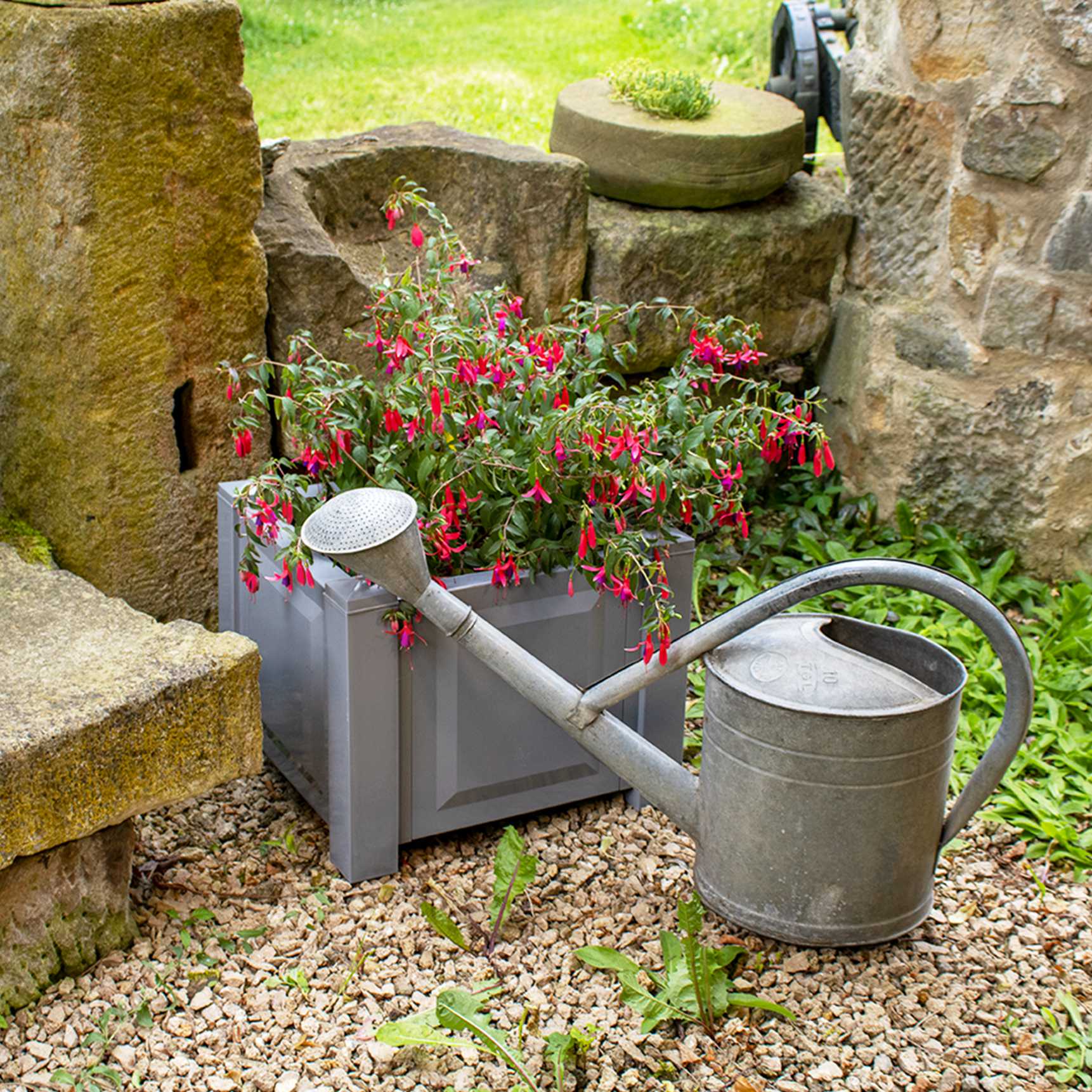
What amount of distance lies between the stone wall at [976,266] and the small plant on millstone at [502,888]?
1.51 m

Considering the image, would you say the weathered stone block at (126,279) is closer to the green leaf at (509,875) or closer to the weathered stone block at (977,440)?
the green leaf at (509,875)

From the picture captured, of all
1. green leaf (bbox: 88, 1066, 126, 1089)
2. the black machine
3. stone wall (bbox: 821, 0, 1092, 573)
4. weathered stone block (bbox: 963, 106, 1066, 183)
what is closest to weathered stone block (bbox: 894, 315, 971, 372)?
stone wall (bbox: 821, 0, 1092, 573)

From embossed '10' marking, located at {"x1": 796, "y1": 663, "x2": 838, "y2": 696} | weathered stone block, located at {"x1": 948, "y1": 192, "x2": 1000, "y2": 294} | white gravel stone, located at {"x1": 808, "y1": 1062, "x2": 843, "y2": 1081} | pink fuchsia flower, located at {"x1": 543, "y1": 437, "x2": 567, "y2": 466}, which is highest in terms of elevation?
weathered stone block, located at {"x1": 948, "y1": 192, "x2": 1000, "y2": 294}

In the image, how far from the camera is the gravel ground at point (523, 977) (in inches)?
70.1

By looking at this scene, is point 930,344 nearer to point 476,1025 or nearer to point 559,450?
point 559,450

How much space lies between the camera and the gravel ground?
1.78m

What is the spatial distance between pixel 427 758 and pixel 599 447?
0.56m

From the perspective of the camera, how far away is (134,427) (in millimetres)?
2350

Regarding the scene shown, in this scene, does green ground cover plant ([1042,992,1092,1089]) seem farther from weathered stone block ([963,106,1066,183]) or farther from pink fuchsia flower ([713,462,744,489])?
weathered stone block ([963,106,1066,183])

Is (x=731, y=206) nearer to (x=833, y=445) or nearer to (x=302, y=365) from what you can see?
(x=833, y=445)

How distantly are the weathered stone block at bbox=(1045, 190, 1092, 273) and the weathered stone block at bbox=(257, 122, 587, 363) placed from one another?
0.95 meters

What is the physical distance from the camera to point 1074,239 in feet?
8.98

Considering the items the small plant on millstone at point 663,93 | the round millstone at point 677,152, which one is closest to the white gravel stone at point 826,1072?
the round millstone at point 677,152

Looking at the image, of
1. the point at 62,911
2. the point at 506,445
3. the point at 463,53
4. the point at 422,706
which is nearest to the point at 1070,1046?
the point at 422,706
